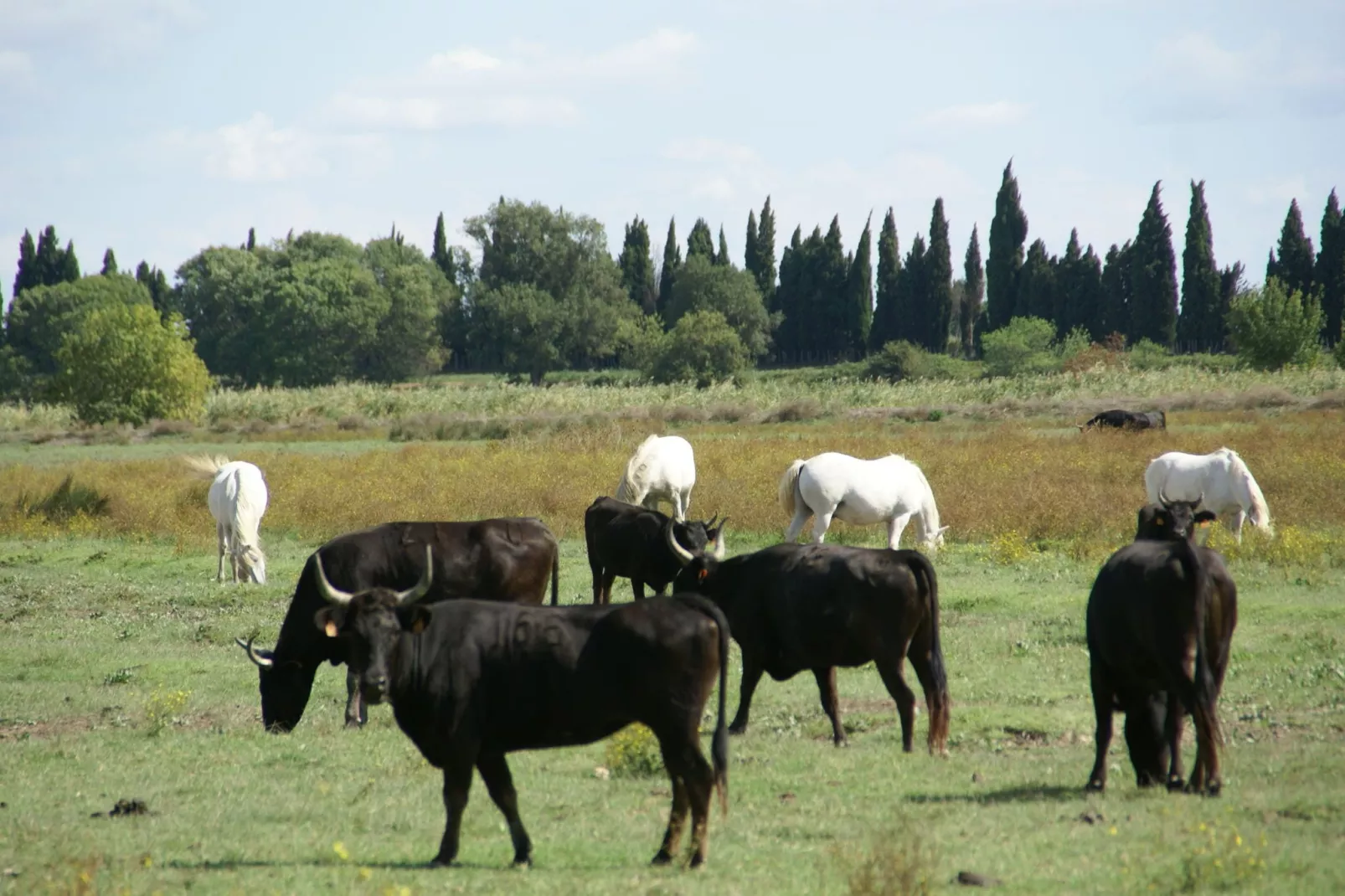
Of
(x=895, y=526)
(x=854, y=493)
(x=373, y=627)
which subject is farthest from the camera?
(x=895, y=526)

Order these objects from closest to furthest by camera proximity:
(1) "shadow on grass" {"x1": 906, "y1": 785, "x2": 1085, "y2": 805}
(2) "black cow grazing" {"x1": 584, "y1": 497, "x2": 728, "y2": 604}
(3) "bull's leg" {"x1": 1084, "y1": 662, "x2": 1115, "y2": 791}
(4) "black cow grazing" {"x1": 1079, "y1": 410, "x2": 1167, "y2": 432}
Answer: (1) "shadow on grass" {"x1": 906, "y1": 785, "x2": 1085, "y2": 805} → (3) "bull's leg" {"x1": 1084, "y1": 662, "x2": 1115, "y2": 791} → (2) "black cow grazing" {"x1": 584, "y1": 497, "x2": 728, "y2": 604} → (4) "black cow grazing" {"x1": 1079, "y1": 410, "x2": 1167, "y2": 432}

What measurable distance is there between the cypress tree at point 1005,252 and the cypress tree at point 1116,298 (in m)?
6.35

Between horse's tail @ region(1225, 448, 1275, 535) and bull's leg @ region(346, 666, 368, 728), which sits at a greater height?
horse's tail @ region(1225, 448, 1275, 535)

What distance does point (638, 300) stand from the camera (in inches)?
4190

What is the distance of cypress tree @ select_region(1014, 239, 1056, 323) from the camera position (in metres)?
86.7

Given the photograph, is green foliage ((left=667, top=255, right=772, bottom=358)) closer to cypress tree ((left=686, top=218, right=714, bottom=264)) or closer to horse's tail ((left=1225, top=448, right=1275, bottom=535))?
cypress tree ((left=686, top=218, right=714, bottom=264))

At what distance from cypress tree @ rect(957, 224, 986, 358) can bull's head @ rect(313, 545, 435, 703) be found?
9029 centimetres

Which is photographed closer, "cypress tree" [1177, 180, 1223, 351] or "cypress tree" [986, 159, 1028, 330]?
"cypress tree" [1177, 180, 1223, 351]

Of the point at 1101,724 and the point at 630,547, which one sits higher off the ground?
the point at 630,547

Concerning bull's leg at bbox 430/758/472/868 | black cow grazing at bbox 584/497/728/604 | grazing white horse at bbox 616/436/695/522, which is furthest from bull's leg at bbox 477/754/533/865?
grazing white horse at bbox 616/436/695/522

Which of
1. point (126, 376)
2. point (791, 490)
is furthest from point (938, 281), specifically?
point (791, 490)

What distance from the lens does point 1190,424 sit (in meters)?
43.1

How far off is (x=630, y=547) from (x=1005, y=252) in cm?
7807

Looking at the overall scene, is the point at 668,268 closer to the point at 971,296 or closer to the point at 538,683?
the point at 971,296
